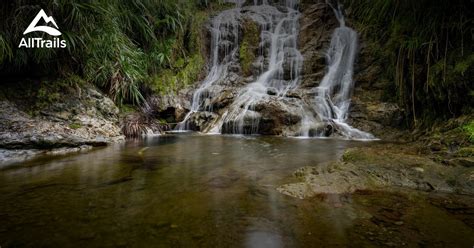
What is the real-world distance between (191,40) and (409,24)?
7.84m

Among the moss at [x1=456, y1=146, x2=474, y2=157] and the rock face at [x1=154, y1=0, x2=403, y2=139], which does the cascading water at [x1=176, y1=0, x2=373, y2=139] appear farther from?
the moss at [x1=456, y1=146, x2=474, y2=157]

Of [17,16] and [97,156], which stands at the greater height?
[17,16]

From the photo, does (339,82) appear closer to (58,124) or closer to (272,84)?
(272,84)

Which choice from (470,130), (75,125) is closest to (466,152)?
(470,130)

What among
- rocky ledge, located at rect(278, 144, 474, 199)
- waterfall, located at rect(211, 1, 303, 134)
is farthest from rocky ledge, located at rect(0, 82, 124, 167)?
rocky ledge, located at rect(278, 144, 474, 199)

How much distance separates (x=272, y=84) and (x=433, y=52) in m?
5.58

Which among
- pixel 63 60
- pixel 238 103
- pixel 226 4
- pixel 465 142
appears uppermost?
pixel 226 4

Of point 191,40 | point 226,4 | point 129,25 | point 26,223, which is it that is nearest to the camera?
point 26,223

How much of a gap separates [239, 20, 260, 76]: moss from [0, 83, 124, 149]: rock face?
17.9 feet

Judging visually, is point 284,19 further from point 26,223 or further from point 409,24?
point 26,223

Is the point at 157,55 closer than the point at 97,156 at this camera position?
No

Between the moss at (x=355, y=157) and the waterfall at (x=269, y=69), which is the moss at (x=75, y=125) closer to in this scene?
the waterfall at (x=269, y=69)

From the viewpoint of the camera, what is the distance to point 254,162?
329cm

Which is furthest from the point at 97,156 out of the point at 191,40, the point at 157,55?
the point at 191,40
